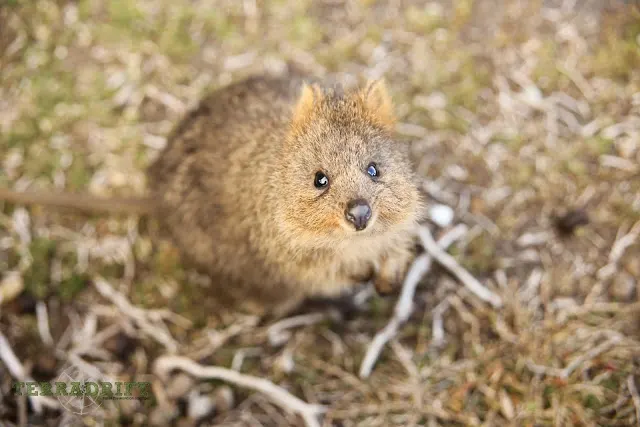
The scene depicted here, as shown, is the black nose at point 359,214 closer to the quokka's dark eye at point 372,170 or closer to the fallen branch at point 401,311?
the quokka's dark eye at point 372,170

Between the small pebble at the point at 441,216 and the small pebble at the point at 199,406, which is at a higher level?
the small pebble at the point at 441,216

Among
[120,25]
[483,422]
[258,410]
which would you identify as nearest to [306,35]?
[120,25]

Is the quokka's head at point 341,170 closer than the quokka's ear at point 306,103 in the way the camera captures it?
Yes

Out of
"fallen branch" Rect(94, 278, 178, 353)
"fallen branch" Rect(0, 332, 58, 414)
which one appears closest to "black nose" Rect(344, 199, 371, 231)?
"fallen branch" Rect(94, 278, 178, 353)

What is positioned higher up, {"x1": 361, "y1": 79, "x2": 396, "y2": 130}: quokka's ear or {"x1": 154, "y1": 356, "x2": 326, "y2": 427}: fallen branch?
{"x1": 361, "y1": 79, "x2": 396, "y2": 130}: quokka's ear

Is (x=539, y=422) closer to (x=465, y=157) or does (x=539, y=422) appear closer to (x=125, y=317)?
(x=465, y=157)

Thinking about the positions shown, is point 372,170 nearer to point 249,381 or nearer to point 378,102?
point 378,102

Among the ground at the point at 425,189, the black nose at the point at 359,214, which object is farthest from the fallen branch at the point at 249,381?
the black nose at the point at 359,214

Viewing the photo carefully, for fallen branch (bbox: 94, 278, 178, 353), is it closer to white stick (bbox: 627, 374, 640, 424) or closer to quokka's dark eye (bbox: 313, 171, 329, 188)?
quokka's dark eye (bbox: 313, 171, 329, 188)
